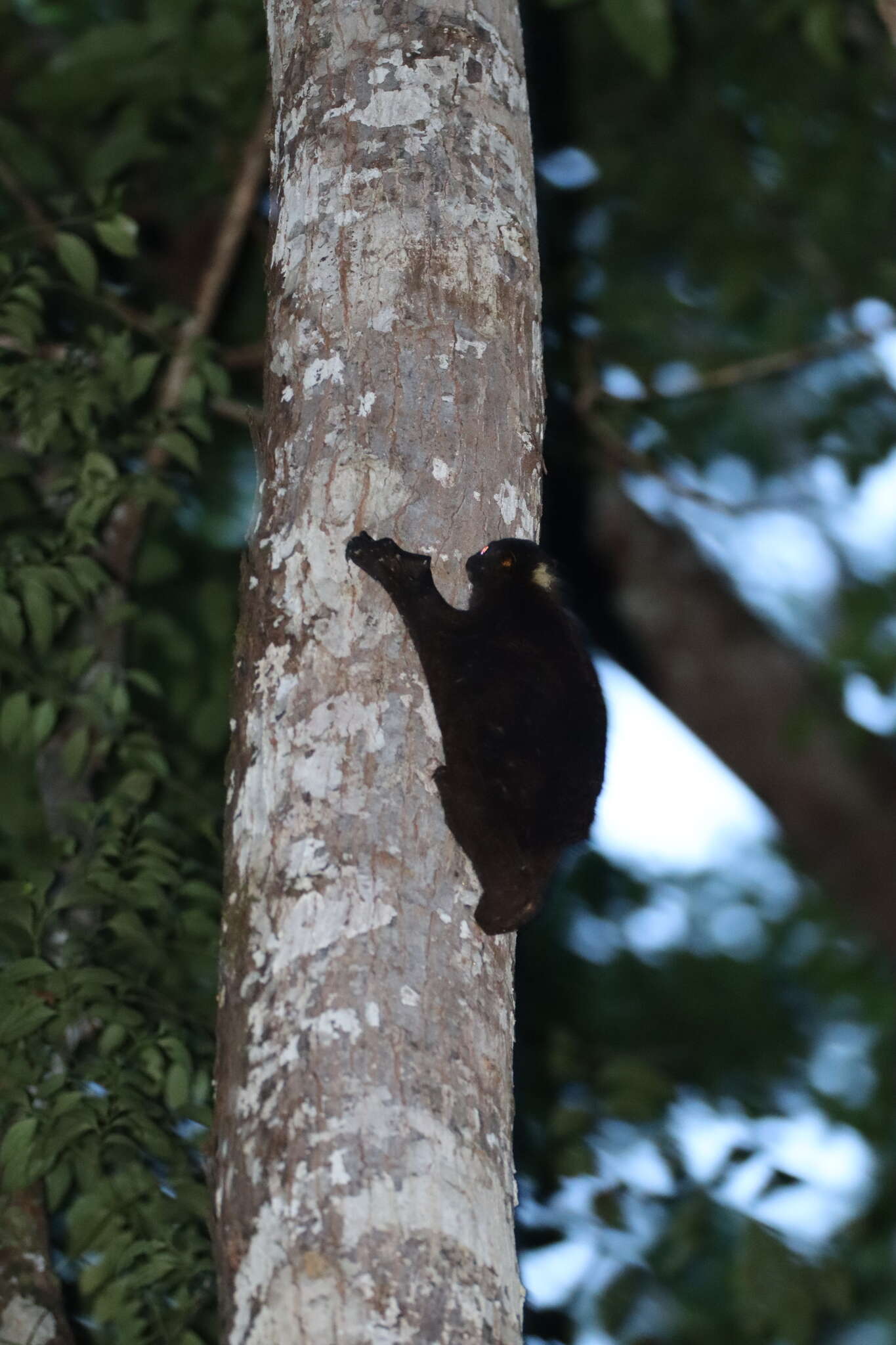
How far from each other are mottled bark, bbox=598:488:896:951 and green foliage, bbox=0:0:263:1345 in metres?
1.94

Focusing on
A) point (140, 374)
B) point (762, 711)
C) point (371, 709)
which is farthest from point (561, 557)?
point (371, 709)

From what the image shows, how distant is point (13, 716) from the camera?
3652 mm

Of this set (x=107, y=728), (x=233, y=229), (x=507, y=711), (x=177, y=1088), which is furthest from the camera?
(x=233, y=229)

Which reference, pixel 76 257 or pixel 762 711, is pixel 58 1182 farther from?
pixel 762 711

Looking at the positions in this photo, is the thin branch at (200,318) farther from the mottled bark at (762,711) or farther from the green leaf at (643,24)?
the mottled bark at (762,711)

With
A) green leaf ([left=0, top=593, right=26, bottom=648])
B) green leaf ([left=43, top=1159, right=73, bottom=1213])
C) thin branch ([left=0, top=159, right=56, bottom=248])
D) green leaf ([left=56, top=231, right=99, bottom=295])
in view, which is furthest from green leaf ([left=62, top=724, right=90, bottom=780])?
thin branch ([left=0, top=159, right=56, bottom=248])

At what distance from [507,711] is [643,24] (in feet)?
9.22

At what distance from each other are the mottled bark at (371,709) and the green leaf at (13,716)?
55.1 inches

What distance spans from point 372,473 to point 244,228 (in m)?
3.44

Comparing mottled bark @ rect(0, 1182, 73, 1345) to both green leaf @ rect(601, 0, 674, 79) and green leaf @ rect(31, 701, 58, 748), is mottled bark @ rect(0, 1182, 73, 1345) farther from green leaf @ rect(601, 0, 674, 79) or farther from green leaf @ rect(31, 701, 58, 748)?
green leaf @ rect(601, 0, 674, 79)


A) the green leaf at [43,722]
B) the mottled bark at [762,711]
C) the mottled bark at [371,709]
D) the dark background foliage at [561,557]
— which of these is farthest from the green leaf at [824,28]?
the green leaf at [43,722]

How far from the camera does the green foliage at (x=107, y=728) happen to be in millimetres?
3092

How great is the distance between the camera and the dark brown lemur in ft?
7.23

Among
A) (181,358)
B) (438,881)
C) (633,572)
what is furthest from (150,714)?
(438,881)
